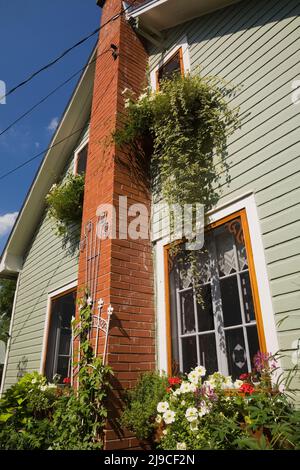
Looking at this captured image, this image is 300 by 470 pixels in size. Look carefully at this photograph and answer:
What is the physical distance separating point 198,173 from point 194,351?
1.77 m

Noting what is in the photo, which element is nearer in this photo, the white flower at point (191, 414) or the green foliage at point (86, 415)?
the white flower at point (191, 414)

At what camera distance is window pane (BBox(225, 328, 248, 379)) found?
2523 millimetres

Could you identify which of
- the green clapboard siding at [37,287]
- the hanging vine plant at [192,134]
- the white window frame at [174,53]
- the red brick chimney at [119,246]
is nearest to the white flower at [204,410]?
the red brick chimney at [119,246]

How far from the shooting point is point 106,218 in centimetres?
347

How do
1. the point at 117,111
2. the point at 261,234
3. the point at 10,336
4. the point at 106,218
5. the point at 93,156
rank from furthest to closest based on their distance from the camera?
the point at 10,336 → the point at 93,156 → the point at 117,111 → the point at 106,218 → the point at 261,234

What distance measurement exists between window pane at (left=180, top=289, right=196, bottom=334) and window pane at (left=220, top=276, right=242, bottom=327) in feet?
1.30

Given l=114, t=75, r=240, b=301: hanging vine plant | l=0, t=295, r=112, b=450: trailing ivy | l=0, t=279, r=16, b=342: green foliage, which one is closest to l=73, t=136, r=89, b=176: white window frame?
l=114, t=75, r=240, b=301: hanging vine plant

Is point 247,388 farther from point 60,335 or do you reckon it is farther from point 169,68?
point 169,68

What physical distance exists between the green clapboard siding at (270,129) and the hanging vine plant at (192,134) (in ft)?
0.44

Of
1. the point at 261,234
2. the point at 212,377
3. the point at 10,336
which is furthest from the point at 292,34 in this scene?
the point at 10,336

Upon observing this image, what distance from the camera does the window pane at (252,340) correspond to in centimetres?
241

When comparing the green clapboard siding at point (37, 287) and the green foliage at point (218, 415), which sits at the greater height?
the green clapboard siding at point (37, 287)

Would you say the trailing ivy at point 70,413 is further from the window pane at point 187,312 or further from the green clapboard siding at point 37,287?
the green clapboard siding at point 37,287

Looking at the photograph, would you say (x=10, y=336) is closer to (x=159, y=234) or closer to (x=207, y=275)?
(x=159, y=234)
